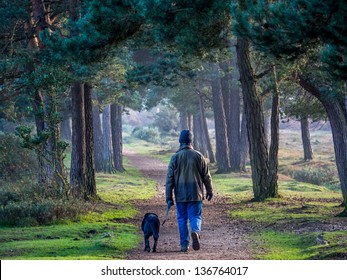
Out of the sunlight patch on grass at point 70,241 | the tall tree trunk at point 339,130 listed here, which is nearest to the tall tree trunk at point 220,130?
the tall tree trunk at point 339,130

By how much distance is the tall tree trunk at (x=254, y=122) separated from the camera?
23.1 m

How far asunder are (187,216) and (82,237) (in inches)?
132

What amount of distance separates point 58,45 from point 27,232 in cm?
594

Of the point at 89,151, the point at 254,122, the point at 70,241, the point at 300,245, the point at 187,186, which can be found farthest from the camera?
the point at 89,151

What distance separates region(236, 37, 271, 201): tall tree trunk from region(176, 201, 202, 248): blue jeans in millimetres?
11080

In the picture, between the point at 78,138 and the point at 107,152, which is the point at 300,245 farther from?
the point at 107,152

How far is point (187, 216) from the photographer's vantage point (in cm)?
1257

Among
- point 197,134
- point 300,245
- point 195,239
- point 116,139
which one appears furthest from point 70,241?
point 197,134

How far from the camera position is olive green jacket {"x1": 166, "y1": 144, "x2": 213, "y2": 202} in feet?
40.5

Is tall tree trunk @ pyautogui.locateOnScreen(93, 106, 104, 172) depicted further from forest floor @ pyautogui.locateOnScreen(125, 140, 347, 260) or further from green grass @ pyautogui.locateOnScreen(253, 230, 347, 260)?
green grass @ pyautogui.locateOnScreen(253, 230, 347, 260)

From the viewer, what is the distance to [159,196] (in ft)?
90.7

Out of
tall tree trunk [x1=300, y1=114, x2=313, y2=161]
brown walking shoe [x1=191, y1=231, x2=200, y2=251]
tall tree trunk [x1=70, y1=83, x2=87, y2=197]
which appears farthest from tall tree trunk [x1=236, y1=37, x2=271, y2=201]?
tall tree trunk [x1=300, y1=114, x2=313, y2=161]

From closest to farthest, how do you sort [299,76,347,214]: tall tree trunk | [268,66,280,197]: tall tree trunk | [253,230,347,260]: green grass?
[253,230,347,260]: green grass → [299,76,347,214]: tall tree trunk → [268,66,280,197]: tall tree trunk

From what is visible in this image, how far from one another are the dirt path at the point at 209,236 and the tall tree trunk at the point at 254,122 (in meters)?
1.48
